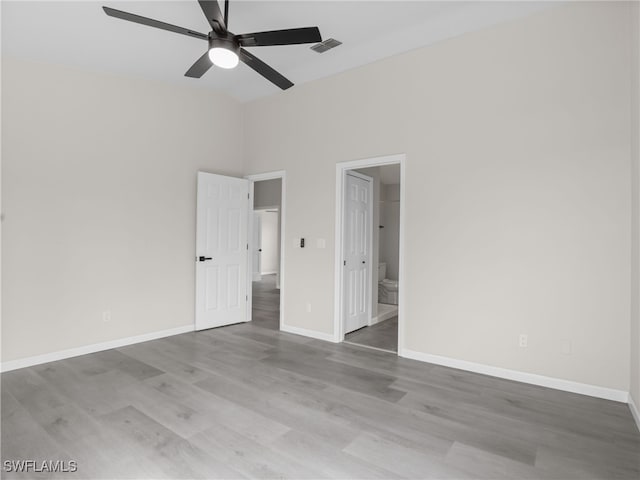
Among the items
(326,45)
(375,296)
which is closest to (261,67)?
(326,45)

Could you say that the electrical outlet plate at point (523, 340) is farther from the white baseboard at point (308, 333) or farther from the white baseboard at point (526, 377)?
the white baseboard at point (308, 333)

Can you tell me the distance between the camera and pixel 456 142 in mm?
3582

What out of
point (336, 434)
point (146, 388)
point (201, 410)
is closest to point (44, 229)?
point (146, 388)

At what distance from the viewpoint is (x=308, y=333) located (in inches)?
185

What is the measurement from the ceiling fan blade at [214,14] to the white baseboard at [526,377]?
11.0ft

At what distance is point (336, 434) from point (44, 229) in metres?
3.44

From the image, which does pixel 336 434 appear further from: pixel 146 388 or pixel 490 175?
pixel 490 175

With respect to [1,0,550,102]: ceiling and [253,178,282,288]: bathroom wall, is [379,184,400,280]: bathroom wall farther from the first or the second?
[1,0,550,102]: ceiling

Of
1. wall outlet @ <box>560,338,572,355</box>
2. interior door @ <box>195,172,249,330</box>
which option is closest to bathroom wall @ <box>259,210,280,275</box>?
interior door @ <box>195,172,249,330</box>

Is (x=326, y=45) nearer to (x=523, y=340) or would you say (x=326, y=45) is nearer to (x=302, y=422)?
(x=523, y=340)

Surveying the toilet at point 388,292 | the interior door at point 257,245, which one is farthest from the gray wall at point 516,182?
the interior door at point 257,245

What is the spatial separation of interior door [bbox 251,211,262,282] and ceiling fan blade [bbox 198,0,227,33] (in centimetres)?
812

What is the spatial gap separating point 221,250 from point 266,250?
6927mm

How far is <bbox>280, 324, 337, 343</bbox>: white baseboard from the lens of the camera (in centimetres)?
451
